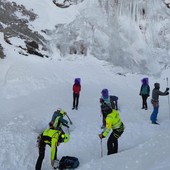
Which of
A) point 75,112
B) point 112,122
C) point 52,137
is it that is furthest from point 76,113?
point 52,137

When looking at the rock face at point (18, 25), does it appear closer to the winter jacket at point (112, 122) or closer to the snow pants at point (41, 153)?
the snow pants at point (41, 153)

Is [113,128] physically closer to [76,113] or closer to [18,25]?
[76,113]

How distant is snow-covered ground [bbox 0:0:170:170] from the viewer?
11.0m

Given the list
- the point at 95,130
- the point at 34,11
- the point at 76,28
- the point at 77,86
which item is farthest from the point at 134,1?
the point at 95,130

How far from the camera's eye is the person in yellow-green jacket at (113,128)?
11.1 meters

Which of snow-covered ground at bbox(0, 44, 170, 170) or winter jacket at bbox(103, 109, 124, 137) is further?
winter jacket at bbox(103, 109, 124, 137)

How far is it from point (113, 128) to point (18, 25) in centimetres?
1620

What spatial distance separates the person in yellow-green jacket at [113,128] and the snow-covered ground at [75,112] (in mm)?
572

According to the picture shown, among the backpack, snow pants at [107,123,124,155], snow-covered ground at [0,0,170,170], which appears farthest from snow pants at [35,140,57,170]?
snow pants at [107,123,124,155]

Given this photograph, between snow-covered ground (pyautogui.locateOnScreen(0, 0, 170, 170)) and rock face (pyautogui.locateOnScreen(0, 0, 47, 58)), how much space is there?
632mm

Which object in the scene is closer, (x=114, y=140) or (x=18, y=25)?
(x=114, y=140)

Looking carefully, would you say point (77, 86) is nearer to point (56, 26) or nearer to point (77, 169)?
point (77, 169)

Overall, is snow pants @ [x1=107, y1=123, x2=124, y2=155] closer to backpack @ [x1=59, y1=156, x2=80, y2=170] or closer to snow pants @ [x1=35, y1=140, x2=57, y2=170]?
backpack @ [x1=59, y1=156, x2=80, y2=170]

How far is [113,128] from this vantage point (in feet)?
37.2
